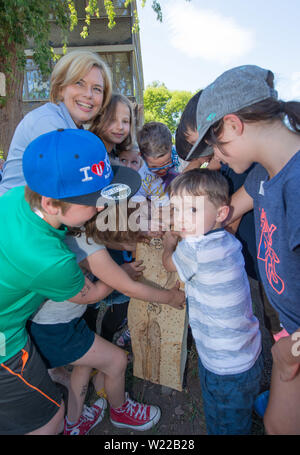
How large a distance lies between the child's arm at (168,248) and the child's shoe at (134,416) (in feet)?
3.62

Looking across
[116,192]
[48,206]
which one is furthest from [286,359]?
[48,206]

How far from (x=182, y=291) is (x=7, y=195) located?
4.02 ft

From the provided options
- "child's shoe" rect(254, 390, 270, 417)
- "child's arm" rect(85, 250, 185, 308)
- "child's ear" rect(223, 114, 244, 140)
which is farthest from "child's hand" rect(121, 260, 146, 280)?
"child's shoe" rect(254, 390, 270, 417)

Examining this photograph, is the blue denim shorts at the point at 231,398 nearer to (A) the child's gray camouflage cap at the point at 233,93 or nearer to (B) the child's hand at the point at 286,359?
(B) the child's hand at the point at 286,359

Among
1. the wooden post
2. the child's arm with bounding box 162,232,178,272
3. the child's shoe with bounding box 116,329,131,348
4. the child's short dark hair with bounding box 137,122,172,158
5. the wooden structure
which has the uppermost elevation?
the wooden post

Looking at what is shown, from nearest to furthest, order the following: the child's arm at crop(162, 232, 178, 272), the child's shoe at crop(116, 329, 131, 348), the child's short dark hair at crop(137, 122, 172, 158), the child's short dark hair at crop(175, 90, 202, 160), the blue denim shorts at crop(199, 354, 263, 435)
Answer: the blue denim shorts at crop(199, 354, 263, 435) → the child's arm at crop(162, 232, 178, 272) → the child's short dark hair at crop(175, 90, 202, 160) → the child's short dark hair at crop(137, 122, 172, 158) → the child's shoe at crop(116, 329, 131, 348)

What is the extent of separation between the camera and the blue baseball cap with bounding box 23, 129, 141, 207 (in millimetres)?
1224

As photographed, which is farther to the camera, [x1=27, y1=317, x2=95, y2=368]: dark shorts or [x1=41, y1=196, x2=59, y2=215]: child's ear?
[x1=27, y1=317, x2=95, y2=368]: dark shorts

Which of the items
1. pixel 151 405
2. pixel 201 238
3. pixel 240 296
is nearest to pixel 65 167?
pixel 201 238

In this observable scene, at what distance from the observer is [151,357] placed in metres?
2.15

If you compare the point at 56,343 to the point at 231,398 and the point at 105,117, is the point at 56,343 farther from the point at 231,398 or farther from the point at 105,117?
the point at 105,117

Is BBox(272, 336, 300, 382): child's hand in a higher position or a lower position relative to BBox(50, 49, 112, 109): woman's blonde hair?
lower

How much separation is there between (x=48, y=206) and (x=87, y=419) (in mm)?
1637

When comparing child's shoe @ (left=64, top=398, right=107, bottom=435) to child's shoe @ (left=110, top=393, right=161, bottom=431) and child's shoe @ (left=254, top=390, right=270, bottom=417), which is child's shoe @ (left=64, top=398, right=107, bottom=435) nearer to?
child's shoe @ (left=110, top=393, right=161, bottom=431)
